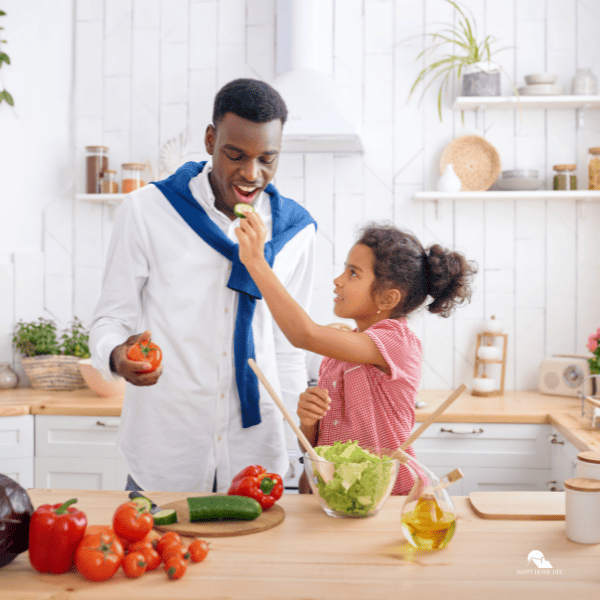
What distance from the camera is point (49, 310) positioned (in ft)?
10.3

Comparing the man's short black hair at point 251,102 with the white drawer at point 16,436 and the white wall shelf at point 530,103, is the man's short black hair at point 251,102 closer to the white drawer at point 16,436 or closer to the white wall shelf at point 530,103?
the white wall shelf at point 530,103

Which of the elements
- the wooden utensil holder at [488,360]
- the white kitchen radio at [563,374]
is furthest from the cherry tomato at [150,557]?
the white kitchen radio at [563,374]

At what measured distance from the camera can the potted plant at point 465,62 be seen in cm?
278

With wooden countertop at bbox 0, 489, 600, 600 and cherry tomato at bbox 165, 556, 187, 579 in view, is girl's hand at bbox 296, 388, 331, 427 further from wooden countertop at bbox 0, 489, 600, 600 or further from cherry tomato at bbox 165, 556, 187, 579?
cherry tomato at bbox 165, 556, 187, 579

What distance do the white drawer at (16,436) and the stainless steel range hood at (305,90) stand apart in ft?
5.12

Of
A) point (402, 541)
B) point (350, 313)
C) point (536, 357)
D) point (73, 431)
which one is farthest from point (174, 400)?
point (536, 357)

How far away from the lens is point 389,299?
1.47 metres

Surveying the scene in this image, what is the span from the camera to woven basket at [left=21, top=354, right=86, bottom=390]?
2.88m

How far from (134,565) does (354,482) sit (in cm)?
39

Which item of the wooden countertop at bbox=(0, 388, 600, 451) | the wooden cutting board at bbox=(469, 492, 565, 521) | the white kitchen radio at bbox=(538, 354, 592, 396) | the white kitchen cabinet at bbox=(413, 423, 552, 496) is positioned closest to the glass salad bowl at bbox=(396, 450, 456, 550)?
the wooden cutting board at bbox=(469, 492, 565, 521)

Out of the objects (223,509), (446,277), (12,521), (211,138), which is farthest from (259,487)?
(211,138)

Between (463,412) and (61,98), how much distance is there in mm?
2416

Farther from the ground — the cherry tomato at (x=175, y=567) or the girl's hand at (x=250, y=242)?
the girl's hand at (x=250, y=242)

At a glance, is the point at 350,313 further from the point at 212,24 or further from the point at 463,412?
the point at 212,24
